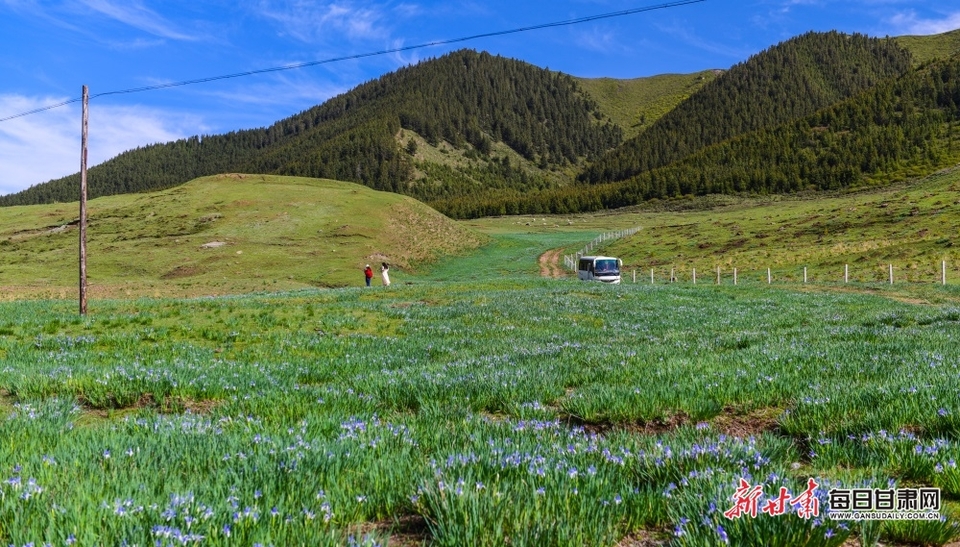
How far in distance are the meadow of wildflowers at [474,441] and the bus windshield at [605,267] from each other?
4275cm

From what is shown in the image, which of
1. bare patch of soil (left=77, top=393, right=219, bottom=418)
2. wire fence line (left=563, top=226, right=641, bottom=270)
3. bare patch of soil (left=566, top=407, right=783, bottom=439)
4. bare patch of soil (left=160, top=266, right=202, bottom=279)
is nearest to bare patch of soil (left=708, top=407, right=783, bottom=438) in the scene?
bare patch of soil (left=566, top=407, right=783, bottom=439)

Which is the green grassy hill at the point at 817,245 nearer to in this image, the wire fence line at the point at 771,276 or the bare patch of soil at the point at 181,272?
the wire fence line at the point at 771,276

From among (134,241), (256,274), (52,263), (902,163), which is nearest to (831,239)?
(256,274)

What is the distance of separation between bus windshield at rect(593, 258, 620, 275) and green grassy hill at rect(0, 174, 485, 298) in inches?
1037

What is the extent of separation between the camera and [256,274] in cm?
6644

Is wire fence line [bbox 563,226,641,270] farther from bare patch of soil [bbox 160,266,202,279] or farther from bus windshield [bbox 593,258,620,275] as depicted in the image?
bare patch of soil [bbox 160,266,202,279]

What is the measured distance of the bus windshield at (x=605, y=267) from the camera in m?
55.1

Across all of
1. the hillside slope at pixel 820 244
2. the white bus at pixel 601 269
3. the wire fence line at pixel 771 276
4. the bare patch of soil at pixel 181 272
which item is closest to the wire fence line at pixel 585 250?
the hillside slope at pixel 820 244

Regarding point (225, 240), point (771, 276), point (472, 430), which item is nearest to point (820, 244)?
point (771, 276)

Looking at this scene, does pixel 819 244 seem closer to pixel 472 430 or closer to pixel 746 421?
pixel 746 421

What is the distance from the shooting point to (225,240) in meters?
79.6

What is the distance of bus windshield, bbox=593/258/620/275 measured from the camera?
5512cm

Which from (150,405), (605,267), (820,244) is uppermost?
(820,244)

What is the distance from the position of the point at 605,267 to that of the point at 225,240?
5460 cm
